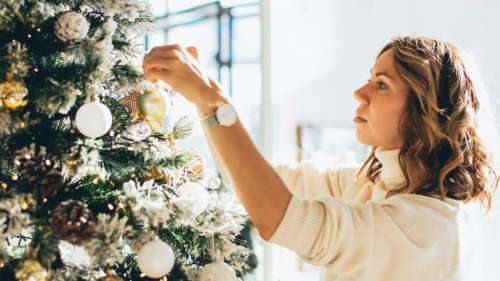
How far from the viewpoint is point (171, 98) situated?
1.08 metres

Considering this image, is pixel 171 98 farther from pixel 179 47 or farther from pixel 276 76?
pixel 276 76

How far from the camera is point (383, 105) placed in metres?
1.25

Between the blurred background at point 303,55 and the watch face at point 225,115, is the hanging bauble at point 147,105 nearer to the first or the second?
the watch face at point 225,115

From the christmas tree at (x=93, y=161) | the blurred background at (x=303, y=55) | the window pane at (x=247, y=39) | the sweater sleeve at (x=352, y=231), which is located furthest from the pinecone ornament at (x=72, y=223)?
the window pane at (x=247, y=39)

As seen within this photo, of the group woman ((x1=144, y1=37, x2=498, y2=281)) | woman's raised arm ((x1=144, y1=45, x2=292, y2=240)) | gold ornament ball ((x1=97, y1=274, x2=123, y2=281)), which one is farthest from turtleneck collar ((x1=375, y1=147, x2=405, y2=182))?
gold ornament ball ((x1=97, y1=274, x2=123, y2=281))

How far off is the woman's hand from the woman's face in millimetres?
414

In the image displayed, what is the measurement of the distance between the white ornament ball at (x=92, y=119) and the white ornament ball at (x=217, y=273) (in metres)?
0.30

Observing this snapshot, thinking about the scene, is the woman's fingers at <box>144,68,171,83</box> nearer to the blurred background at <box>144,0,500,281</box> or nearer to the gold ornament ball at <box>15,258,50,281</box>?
the gold ornament ball at <box>15,258,50,281</box>

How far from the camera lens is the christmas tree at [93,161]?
85 centimetres

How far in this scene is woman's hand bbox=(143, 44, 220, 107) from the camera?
96 cm

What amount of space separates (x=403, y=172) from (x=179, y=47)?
556 millimetres

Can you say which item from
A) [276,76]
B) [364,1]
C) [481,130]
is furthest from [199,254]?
[364,1]

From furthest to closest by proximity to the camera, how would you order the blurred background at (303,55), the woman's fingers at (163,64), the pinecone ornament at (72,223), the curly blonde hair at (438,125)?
the blurred background at (303,55)
the curly blonde hair at (438,125)
the woman's fingers at (163,64)
the pinecone ornament at (72,223)

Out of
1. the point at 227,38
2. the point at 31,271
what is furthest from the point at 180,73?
the point at 227,38
